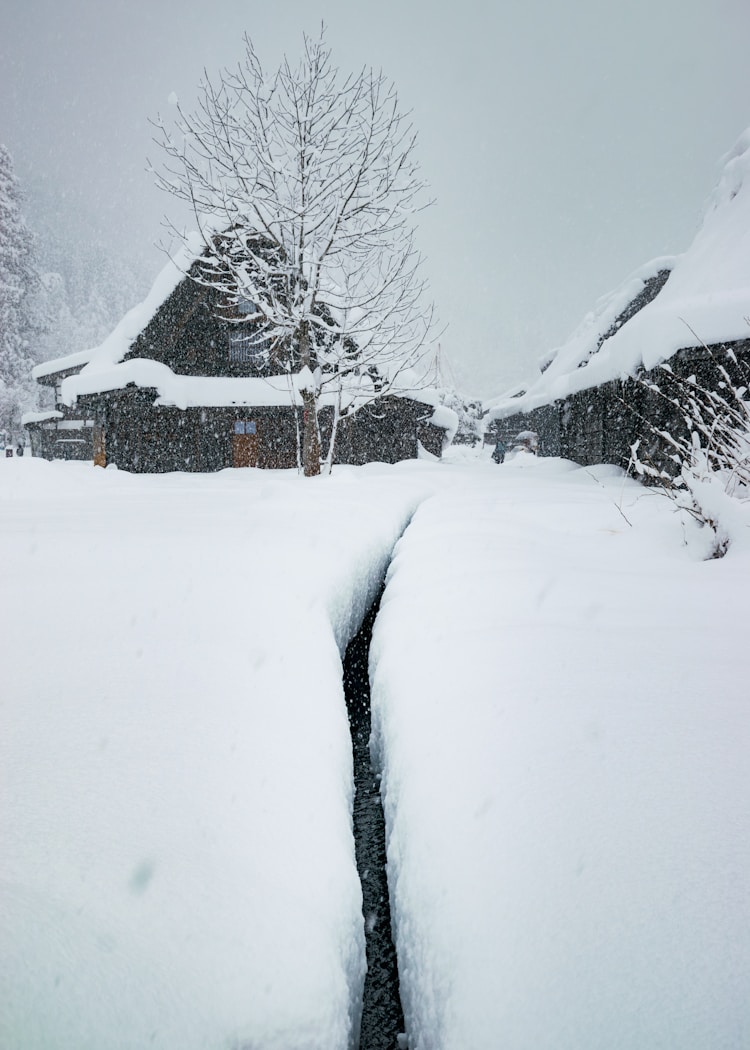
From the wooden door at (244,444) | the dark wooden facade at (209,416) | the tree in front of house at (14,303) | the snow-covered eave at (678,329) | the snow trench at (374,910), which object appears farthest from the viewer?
the tree in front of house at (14,303)

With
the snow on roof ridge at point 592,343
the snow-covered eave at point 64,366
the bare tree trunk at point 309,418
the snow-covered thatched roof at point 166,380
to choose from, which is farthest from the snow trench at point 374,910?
the snow-covered eave at point 64,366

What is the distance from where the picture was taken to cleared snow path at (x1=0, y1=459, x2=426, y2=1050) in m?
0.70

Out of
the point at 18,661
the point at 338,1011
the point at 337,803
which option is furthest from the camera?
the point at 18,661

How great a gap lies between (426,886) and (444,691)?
1.99 ft

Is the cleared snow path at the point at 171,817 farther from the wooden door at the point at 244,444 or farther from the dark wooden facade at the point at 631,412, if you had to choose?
the wooden door at the point at 244,444

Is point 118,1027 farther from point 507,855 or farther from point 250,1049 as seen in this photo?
point 507,855

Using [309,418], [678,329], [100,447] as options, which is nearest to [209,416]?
[100,447]

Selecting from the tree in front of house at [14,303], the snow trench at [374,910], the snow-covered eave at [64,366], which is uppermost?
the tree in front of house at [14,303]

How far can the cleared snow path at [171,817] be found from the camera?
2.31 feet

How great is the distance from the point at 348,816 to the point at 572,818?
515 mm

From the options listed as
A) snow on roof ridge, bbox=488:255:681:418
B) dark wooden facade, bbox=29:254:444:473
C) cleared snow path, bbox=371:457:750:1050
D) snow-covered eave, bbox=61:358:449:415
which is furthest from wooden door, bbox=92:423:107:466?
cleared snow path, bbox=371:457:750:1050

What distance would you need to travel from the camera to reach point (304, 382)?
10539mm

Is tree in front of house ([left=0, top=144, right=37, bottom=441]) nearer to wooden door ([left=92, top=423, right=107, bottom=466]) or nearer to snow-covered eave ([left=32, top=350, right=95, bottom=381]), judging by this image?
snow-covered eave ([left=32, top=350, right=95, bottom=381])

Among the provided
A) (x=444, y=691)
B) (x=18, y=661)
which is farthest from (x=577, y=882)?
(x=18, y=661)
